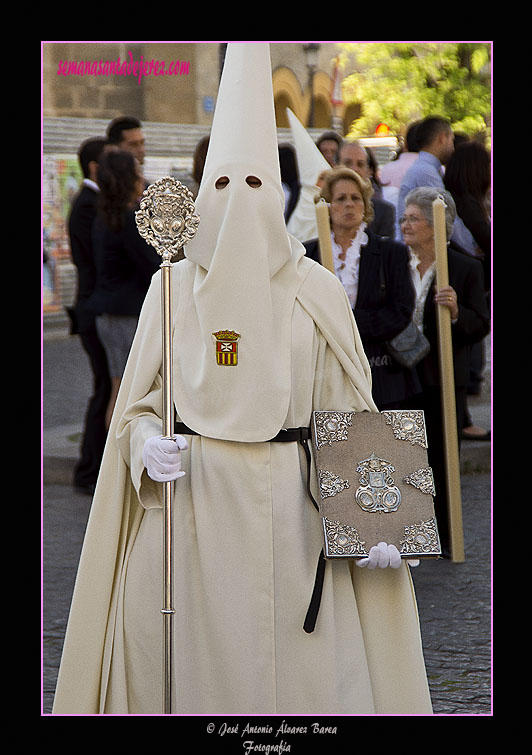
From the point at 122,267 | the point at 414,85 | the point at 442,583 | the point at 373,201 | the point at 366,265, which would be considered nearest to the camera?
the point at 366,265

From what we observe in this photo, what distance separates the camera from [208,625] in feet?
12.3

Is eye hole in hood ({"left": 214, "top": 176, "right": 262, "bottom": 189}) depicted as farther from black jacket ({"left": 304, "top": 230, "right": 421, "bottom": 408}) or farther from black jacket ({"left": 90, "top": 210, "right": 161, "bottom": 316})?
black jacket ({"left": 90, "top": 210, "right": 161, "bottom": 316})

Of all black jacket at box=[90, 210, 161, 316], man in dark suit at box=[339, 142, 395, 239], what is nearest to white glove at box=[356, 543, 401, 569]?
man in dark suit at box=[339, 142, 395, 239]

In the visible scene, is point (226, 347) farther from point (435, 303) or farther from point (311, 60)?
point (311, 60)

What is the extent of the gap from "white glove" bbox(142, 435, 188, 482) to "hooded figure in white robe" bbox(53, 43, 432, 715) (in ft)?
0.35

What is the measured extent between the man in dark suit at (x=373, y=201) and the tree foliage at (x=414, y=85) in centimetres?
155

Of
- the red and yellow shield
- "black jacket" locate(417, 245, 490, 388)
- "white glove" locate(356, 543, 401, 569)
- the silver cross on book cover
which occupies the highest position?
"black jacket" locate(417, 245, 490, 388)

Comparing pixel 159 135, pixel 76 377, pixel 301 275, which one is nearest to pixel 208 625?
pixel 301 275

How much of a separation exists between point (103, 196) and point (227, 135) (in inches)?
173

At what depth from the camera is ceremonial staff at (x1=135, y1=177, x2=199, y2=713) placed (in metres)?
3.59

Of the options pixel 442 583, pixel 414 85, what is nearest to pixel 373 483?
pixel 442 583

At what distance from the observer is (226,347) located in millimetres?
3725

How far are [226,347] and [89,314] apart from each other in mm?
4617

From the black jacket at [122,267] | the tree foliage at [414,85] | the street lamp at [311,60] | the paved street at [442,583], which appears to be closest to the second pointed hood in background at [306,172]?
the black jacket at [122,267]
